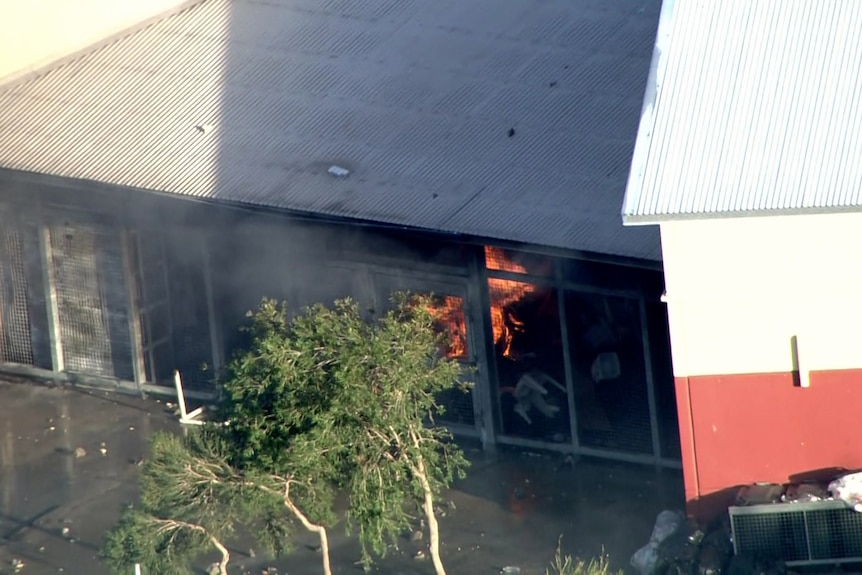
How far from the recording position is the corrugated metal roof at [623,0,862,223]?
41.8 feet

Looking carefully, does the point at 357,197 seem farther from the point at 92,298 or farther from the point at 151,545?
the point at 151,545

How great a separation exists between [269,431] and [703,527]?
390 centimetres

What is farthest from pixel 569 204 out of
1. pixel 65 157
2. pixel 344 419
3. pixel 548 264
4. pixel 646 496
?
pixel 65 157

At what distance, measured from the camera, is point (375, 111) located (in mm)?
18000

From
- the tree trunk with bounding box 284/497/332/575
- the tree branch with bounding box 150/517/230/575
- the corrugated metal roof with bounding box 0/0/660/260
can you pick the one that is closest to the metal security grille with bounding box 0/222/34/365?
the corrugated metal roof with bounding box 0/0/660/260

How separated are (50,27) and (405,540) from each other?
29.8 feet

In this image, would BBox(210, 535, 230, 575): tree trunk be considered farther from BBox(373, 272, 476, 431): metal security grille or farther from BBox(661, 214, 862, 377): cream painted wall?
BBox(661, 214, 862, 377): cream painted wall

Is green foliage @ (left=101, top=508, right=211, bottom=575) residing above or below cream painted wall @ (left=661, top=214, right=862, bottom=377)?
below

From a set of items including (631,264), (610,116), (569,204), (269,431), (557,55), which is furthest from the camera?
(557,55)

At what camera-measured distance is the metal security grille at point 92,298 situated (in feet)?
61.5

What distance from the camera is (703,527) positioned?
13.3 metres

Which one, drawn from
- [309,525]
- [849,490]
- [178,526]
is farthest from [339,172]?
[849,490]

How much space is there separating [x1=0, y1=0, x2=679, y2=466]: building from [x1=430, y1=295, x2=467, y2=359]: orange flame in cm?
3

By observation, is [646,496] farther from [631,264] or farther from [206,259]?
[206,259]
